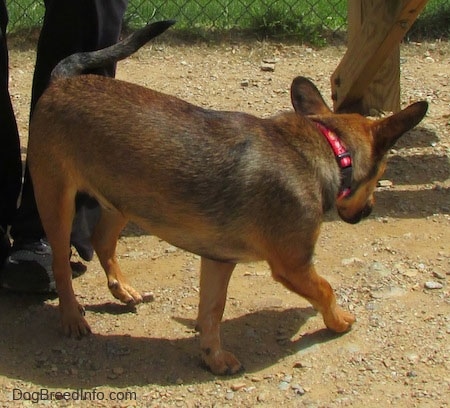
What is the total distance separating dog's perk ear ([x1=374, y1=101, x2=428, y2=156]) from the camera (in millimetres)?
3857

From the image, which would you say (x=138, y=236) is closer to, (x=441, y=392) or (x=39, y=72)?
(x=39, y=72)

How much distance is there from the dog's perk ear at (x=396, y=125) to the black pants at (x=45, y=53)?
1.28m

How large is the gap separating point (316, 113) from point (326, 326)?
3.20 ft

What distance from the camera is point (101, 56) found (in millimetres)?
4031

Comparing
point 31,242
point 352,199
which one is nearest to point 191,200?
point 352,199

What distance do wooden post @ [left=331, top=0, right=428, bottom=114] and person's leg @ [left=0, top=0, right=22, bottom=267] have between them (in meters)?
2.14

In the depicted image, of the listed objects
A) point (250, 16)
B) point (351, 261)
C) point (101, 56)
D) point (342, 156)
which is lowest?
point (351, 261)

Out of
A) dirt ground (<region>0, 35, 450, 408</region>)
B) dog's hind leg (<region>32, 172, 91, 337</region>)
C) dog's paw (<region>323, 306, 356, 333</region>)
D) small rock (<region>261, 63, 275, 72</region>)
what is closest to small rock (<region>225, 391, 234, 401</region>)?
dirt ground (<region>0, 35, 450, 408</region>)

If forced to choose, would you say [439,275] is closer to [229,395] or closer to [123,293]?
[229,395]

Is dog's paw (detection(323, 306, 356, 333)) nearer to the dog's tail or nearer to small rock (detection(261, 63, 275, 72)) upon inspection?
the dog's tail

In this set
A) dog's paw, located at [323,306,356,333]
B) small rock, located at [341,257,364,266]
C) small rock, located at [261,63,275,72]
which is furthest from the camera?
small rock, located at [261,63,275,72]

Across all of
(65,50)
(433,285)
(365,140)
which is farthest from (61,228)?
(433,285)

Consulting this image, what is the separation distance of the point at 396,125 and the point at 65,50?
1539 millimetres

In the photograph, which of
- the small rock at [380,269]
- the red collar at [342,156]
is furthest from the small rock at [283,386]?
the small rock at [380,269]
